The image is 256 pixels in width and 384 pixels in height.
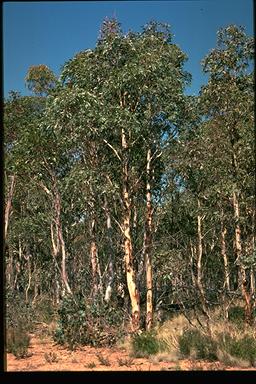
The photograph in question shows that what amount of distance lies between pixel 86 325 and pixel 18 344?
1338mm

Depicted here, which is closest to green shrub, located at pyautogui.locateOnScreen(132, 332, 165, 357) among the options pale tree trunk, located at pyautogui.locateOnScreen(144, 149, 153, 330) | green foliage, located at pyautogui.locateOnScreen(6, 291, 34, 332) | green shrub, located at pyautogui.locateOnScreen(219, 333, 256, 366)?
green shrub, located at pyautogui.locateOnScreen(219, 333, 256, 366)

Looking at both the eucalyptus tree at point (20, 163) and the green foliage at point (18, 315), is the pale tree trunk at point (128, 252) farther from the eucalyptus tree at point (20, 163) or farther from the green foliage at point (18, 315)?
the eucalyptus tree at point (20, 163)

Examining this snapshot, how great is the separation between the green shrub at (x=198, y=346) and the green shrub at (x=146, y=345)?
397 mm

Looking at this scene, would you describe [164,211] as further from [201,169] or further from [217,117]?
[217,117]

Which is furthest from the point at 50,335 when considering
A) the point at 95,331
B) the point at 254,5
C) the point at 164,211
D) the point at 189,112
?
the point at 254,5

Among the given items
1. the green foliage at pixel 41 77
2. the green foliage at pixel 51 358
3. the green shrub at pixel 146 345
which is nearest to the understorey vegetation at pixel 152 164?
the green shrub at pixel 146 345

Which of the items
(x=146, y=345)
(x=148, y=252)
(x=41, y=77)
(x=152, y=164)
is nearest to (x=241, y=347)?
(x=146, y=345)

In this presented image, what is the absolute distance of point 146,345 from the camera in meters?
7.50

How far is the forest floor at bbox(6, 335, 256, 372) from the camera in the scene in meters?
6.33

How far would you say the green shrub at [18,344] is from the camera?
7.64m

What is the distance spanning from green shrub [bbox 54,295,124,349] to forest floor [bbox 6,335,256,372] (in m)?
0.20

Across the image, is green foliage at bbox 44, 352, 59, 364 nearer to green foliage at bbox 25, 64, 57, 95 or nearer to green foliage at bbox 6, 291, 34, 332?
green foliage at bbox 6, 291, 34, 332
